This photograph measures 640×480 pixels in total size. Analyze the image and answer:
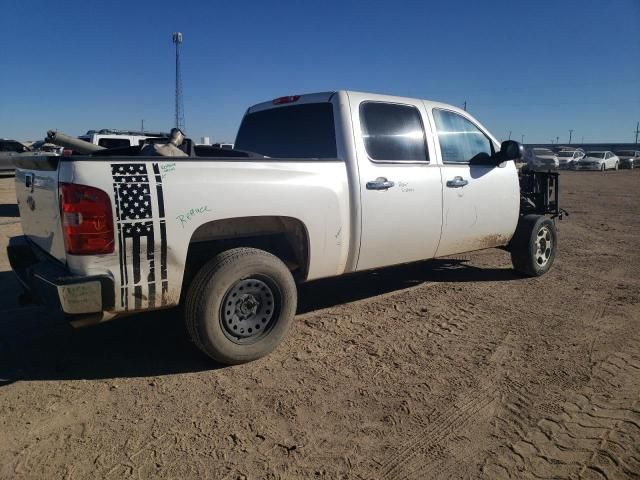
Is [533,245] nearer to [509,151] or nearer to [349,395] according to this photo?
[509,151]

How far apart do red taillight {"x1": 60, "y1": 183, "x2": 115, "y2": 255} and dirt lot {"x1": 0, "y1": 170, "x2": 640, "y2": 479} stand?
3.39 feet

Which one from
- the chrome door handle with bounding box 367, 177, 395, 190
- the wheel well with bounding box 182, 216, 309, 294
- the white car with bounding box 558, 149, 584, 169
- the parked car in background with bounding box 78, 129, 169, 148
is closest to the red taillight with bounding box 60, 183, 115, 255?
the wheel well with bounding box 182, 216, 309, 294

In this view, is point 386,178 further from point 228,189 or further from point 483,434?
point 483,434

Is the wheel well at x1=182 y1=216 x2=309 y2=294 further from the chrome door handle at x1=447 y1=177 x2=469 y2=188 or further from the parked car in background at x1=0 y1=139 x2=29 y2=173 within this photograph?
the parked car in background at x1=0 y1=139 x2=29 y2=173

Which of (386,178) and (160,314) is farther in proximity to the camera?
(160,314)

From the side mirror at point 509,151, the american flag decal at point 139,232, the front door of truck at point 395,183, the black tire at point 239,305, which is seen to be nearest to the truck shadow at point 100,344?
the black tire at point 239,305

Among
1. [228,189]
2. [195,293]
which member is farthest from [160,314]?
[228,189]

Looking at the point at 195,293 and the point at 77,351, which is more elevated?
the point at 195,293

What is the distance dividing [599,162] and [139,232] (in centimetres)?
4308

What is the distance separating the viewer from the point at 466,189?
511cm

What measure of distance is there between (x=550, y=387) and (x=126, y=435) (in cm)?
274

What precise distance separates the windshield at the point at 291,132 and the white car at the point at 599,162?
1593 inches

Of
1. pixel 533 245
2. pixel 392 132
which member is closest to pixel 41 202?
pixel 392 132

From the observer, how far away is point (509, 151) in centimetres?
535
